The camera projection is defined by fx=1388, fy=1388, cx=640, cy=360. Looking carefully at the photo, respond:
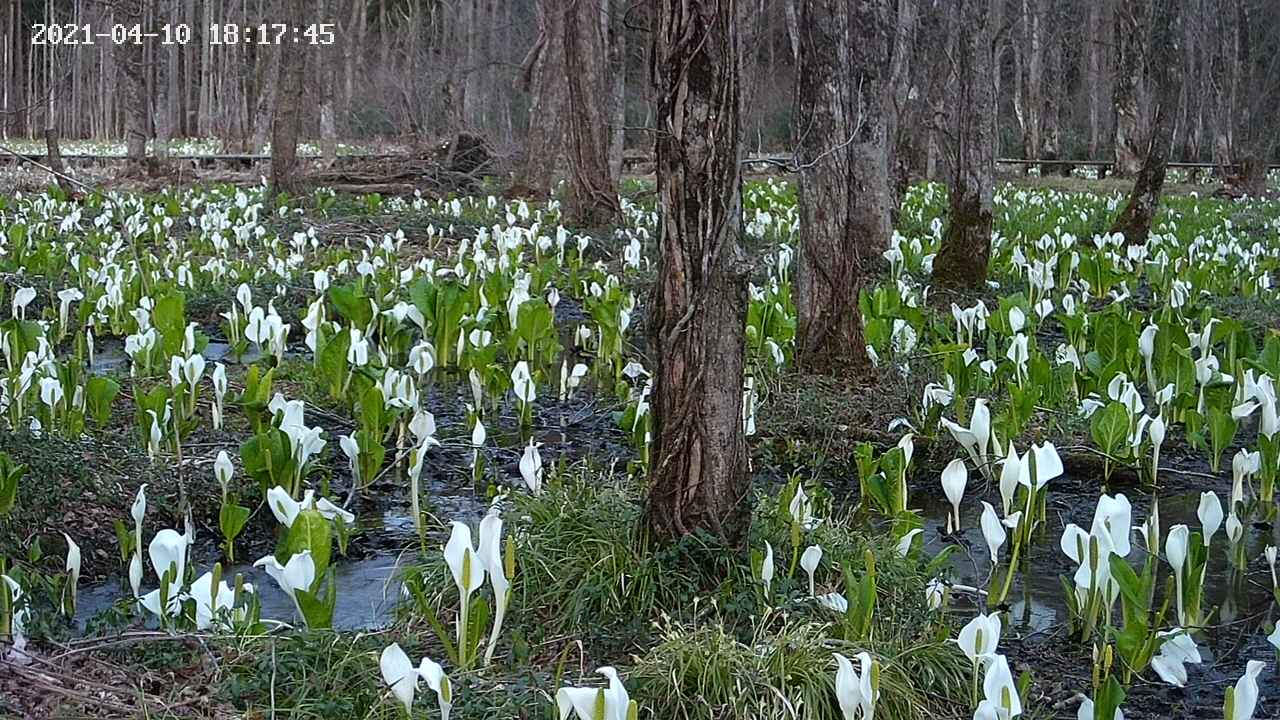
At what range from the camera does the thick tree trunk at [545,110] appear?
48.8 ft

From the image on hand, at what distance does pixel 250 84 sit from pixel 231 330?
3192 centimetres

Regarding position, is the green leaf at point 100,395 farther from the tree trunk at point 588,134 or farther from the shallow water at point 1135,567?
the tree trunk at point 588,134

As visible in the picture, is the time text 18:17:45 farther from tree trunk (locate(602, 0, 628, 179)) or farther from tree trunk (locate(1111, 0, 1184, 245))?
tree trunk (locate(1111, 0, 1184, 245))

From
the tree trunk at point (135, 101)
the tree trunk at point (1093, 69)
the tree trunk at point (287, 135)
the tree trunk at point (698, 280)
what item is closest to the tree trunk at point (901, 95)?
the tree trunk at point (287, 135)

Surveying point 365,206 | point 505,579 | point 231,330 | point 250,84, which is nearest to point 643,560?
point 505,579

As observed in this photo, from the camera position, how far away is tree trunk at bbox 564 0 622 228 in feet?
41.3

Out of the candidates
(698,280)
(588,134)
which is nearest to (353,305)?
(698,280)

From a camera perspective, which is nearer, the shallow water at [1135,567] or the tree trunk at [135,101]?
the shallow water at [1135,567]

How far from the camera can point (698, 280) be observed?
345cm

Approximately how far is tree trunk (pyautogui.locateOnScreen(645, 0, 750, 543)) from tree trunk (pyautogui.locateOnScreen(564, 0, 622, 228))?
929 cm

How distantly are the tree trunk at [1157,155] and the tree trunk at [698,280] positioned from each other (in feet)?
30.4

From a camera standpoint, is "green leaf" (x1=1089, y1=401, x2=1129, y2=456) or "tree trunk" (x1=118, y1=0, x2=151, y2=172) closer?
"green leaf" (x1=1089, y1=401, x2=1129, y2=456)

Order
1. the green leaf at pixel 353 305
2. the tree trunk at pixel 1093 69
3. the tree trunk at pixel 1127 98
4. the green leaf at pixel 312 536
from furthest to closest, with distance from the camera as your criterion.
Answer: the tree trunk at pixel 1093 69 < the tree trunk at pixel 1127 98 < the green leaf at pixel 353 305 < the green leaf at pixel 312 536

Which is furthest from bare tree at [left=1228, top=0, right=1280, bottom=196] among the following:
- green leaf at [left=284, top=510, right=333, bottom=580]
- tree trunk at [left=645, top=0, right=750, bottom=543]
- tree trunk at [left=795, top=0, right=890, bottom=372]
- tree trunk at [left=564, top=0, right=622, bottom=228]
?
green leaf at [left=284, top=510, right=333, bottom=580]
